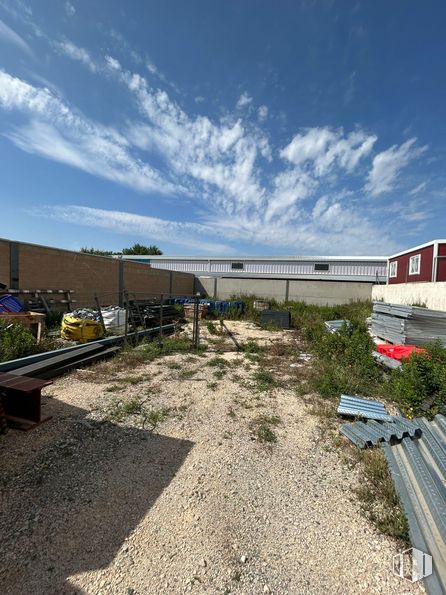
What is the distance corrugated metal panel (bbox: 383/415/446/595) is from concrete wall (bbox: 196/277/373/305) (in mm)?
16052

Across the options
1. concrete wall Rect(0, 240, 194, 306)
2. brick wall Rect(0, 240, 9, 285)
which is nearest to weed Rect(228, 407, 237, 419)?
concrete wall Rect(0, 240, 194, 306)

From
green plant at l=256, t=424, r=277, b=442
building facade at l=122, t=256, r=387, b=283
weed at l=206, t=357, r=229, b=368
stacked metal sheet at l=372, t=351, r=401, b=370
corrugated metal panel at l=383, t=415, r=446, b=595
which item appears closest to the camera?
corrugated metal panel at l=383, t=415, r=446, b=595

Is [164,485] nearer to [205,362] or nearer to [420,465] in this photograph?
[420,465]

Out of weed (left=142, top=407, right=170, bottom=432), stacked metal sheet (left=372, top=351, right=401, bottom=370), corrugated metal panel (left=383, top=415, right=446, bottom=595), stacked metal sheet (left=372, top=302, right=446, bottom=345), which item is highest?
stacked metal sheet (left=372, top=302, right=446, bottom=345)

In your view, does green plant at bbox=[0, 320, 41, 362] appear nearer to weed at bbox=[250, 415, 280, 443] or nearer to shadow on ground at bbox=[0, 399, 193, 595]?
shadow on ground at bbox=[0, 399, 193, 595]

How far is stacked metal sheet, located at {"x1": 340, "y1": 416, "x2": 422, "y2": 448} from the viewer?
127 inches

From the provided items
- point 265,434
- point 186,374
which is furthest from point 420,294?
point 265,434

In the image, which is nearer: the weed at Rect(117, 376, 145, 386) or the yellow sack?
the weed at Rect(117, 376, 145, 386)

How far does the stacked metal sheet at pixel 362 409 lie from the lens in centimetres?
385

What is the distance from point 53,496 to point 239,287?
1898 centimetres

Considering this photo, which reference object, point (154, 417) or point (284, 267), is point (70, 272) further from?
point (284, 267)

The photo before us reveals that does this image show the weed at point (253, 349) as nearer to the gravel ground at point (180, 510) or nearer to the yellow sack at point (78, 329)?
the gravel ground at point (180, 510)

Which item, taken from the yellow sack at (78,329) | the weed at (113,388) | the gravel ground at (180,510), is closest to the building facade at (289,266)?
the yellow sack at (78,329)

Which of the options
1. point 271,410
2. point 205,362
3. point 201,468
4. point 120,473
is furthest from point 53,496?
point 205,362
